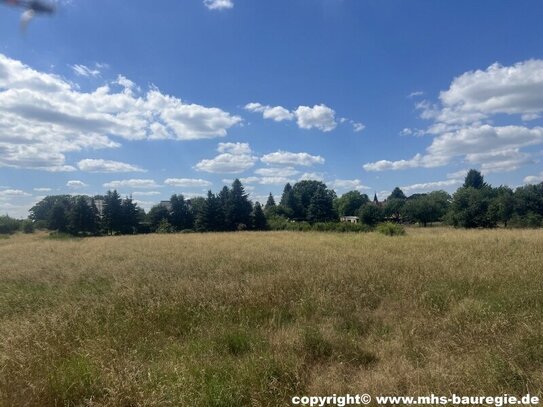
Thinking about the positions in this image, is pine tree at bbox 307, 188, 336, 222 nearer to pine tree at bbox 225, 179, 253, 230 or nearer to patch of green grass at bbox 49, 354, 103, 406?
pine tree at bbox 225, 179, 253, 230

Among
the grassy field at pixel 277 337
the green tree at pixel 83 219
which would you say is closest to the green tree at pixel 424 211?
the green tree at pixel 83 219

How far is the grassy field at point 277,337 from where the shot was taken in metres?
3.51

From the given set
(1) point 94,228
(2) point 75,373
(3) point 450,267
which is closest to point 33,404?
(2) point 75,373

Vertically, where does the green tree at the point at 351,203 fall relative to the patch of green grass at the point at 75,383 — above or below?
above

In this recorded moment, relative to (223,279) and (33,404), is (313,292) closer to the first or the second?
(223,279)

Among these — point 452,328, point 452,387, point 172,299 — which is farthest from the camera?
point 172,299

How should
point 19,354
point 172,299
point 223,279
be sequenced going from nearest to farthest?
point 19,354 → point 172,299 → point 223,279

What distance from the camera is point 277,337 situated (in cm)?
461

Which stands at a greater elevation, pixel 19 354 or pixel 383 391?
pixel 19 354

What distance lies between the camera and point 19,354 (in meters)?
4.08

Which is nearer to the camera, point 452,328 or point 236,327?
point 452,328

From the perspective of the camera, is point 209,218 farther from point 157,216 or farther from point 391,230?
point 391,230

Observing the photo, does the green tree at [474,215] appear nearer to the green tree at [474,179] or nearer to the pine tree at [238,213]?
the pine tree at [238,213]

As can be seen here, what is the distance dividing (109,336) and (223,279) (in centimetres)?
320
